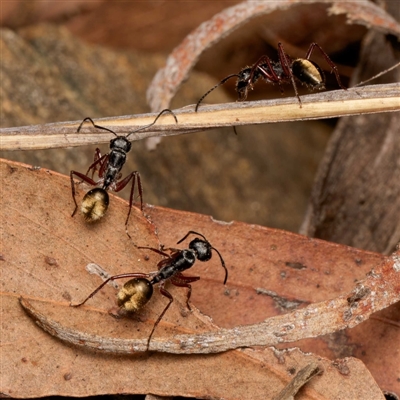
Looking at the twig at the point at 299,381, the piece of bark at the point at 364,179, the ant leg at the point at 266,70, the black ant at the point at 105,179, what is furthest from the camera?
the ant leg at the point at 266,70

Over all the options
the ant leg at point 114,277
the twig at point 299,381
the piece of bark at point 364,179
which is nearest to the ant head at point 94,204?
the ant leg at point 114,277

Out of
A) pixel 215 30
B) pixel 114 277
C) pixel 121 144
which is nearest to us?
pixel 114 277

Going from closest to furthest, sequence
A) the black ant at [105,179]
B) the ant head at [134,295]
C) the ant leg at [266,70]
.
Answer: the ant head at [134,295] → the black ant at [105,179] → the ant leg at [266,70]

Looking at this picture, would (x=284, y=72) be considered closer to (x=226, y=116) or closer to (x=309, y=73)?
Result: (x=309, y=73)

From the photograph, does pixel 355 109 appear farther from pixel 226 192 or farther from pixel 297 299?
pixel 226 192

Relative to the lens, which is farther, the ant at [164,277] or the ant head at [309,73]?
the ant head at [309,73]

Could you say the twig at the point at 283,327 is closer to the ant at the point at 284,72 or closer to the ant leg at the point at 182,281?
the ant leg at the point at 182,281

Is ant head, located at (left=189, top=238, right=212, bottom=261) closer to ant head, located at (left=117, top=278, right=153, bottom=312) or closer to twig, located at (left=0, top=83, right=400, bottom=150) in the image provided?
ant head, located at (left=117, top=278, right=153, bottom=312)

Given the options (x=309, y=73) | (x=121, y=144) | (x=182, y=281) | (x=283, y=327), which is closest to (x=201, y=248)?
(x=182, y=281)

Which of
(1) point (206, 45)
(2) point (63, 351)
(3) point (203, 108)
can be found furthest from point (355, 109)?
(2) point (63, 351)
